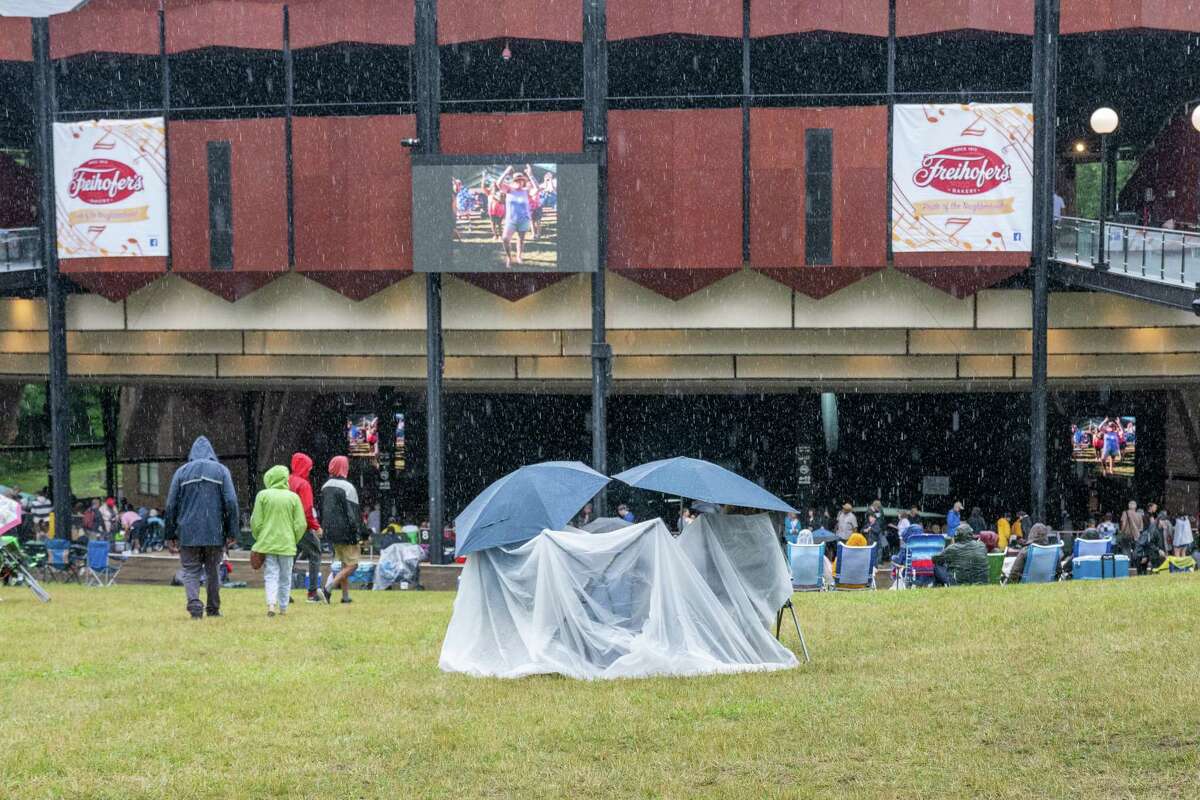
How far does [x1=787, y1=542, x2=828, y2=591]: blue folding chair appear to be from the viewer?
21.3 metres

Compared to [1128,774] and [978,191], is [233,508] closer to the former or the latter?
[1128,774]

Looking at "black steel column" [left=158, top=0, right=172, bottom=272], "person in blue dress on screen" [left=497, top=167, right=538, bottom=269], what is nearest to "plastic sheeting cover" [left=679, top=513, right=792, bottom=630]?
"person in blue dress on screen" [left=497, top=167, right=538, bottom=269]

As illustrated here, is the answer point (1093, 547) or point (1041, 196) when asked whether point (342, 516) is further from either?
point (1041, 196)

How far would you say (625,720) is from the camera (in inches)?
338

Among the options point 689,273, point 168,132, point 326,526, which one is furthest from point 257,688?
point 168,132

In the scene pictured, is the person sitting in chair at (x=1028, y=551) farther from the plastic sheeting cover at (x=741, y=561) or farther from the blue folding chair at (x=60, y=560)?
the blue folding chair at (x=60, y=560)

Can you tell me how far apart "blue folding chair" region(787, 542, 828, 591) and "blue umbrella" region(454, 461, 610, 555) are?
11218 millimetres

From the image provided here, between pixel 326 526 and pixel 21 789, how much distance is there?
9212mm

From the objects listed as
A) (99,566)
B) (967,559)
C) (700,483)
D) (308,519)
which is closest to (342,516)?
(308,519)

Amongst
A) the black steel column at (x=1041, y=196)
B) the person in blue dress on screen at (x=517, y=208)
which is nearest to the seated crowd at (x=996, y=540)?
the black steel column at (x=1041, y=196)

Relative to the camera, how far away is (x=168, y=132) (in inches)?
1075

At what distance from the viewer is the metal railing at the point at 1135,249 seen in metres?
22.0

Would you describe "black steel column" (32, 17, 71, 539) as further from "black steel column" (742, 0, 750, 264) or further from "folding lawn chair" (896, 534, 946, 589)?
"folding lawn chair" (896, 534, 946, 589)

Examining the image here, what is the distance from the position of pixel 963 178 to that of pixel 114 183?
15.8 metres
